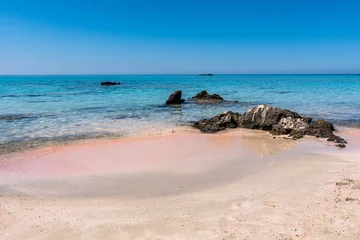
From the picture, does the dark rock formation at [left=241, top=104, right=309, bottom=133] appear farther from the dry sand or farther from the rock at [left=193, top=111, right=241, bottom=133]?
the dry sand

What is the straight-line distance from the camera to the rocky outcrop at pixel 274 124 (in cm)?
1284

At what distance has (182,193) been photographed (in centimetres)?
670

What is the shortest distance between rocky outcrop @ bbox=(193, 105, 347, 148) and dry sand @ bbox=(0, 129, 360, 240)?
6.22ft

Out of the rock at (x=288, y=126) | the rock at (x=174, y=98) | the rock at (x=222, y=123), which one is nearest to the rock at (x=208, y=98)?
the rock at (x=174, y=98)

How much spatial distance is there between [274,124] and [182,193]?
29.6 ft

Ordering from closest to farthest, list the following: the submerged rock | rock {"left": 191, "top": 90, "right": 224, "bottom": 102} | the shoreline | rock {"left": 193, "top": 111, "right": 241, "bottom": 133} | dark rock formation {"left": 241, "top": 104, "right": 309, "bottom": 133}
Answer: the shoreline
the submerged rock
dark rock formation {"left": 241, "top": 104, "right": 309, "bottom": 133}
rock {"left": 193, "top": 111, "right": 241, "bottom": 133}
rock {"left": 191, "top": 90, "right": 224, "bottom": 102}

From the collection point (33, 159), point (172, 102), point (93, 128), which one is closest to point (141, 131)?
point (93, 128)

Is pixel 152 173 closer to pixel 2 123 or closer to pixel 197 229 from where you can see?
pixel 197 229

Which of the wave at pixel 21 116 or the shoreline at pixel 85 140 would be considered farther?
the wave at pixel 21 116

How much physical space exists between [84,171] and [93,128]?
7.28m

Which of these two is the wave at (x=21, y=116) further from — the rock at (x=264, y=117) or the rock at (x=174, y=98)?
the rock at (x=264, y=117)

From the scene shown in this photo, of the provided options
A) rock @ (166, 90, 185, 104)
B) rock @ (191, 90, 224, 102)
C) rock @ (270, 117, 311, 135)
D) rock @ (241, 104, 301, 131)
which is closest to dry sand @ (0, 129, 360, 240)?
rock @ (270, 117, 311, 135)

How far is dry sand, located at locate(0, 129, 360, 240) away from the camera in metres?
5.08

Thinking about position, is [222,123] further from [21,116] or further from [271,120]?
[21,116]
